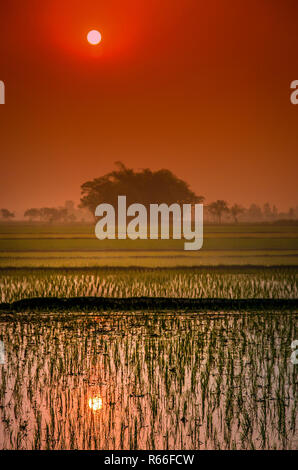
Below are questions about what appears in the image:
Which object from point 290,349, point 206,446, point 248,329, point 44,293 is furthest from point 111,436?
point 44,293

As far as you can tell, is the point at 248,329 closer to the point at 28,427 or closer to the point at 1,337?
the point at 1,337

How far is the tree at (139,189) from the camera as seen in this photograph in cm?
2947

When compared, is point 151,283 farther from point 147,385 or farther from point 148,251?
point 148,251

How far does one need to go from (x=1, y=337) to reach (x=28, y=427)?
2720 millimetres

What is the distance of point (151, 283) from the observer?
1091 cm

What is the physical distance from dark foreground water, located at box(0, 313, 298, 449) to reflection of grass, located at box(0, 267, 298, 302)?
2213 mm

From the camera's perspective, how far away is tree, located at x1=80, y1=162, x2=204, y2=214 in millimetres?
29469

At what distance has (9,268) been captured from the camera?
14633 mm

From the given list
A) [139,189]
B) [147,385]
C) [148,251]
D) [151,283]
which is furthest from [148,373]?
[139,189]

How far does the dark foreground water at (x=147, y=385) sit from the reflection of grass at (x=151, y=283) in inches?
87.1

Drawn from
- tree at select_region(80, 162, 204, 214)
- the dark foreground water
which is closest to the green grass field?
tree at select_region(80, 162, 204, 214)

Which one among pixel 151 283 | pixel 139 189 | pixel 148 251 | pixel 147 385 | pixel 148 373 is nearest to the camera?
pixel 147 385

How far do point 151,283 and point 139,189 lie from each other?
20054 millimetres

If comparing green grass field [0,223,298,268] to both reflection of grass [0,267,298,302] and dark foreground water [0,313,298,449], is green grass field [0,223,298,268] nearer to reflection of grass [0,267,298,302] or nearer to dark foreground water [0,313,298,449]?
reflection of grass [0,267,298,302]
